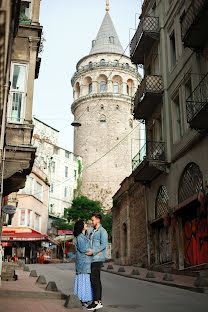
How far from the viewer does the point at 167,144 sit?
17.7 metres

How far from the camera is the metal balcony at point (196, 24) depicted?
12758 millimetres

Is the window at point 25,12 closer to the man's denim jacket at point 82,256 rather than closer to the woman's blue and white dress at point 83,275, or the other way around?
the man's denim jacket at point 82,256

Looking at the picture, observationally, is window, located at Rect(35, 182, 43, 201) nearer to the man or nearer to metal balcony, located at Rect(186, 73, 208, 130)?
metal balcony, located at Rect(186, 73, 208, 130)

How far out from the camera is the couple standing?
669 cm

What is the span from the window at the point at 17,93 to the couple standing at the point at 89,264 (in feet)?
20.2

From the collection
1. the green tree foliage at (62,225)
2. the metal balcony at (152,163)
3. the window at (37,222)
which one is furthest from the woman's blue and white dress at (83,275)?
the green tree foliage at (62,225)

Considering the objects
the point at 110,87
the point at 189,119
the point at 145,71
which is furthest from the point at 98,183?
the point at 189,119

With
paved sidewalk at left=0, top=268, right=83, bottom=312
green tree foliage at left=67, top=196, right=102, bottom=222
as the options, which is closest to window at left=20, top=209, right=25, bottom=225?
green tree foliage at left=67, top=196, right=102, bottom=222

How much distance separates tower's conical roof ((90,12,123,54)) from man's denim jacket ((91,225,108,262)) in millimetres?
58211

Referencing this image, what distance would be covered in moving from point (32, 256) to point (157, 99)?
22.2 metres

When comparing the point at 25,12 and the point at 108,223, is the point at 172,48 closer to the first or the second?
the point at 25,12

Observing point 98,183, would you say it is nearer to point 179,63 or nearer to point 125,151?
point 125,151

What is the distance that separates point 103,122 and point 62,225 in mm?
17286

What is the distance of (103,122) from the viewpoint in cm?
6000
